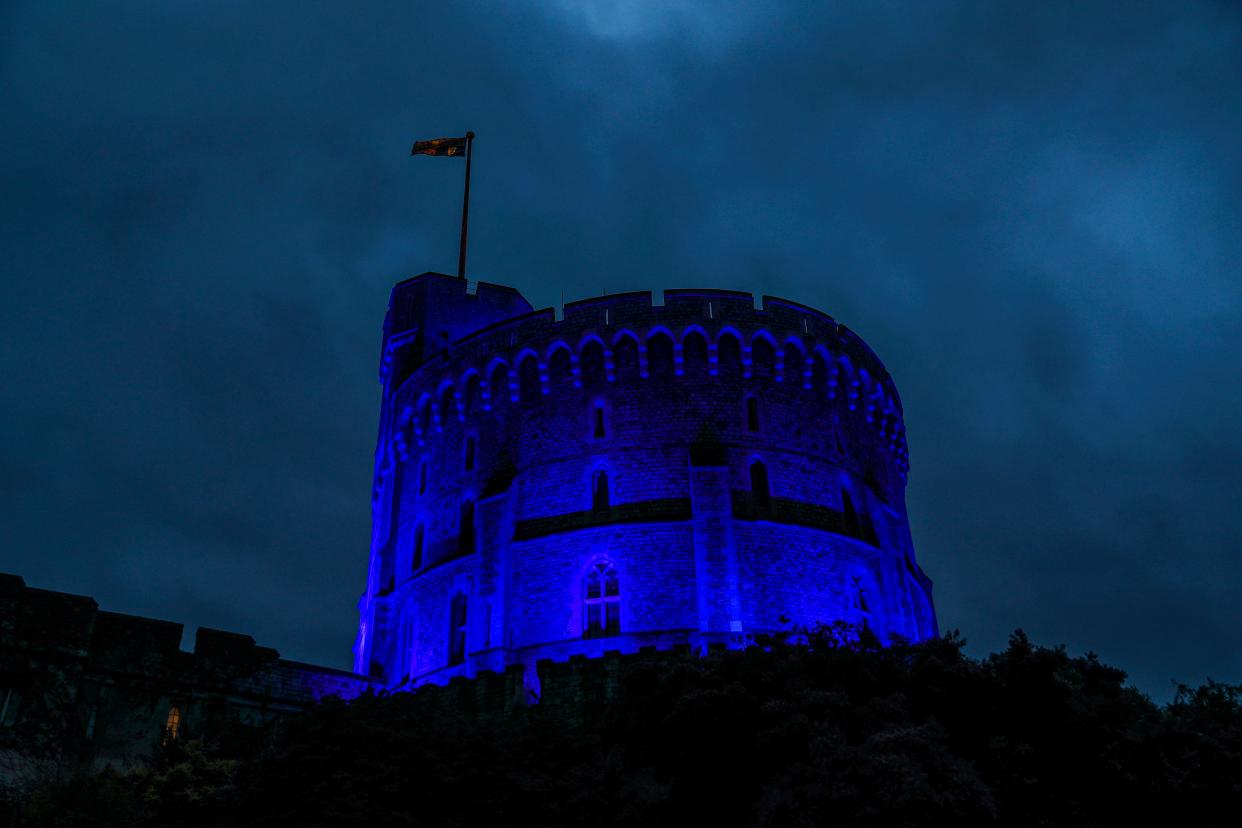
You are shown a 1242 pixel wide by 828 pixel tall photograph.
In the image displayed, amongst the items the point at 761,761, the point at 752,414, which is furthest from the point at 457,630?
the point at 761,761

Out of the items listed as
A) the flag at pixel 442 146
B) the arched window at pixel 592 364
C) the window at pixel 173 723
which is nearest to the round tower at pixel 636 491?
the arched window at pixel 592 364

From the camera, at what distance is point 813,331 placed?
107 ft

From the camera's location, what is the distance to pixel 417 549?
33.2 meters

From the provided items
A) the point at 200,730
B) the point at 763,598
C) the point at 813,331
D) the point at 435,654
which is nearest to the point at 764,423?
the point at 813,331

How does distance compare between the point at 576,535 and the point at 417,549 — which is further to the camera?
the point at 417,549

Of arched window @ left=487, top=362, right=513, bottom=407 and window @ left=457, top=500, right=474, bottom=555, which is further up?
arched window @ left=487, top=362, right=513, bottom=407

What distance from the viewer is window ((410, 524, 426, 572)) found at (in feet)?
108

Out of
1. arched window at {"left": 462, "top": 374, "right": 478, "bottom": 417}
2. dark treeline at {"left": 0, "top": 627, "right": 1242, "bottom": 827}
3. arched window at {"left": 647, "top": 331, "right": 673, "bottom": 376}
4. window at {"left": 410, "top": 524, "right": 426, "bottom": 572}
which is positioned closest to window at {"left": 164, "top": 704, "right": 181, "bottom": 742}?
dark treeline at {"left": 0, "top": 627, "right": 1242, "bottom": 827}

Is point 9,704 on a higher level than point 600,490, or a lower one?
lower

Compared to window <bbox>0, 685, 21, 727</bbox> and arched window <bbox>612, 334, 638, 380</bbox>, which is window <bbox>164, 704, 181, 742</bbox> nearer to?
window <bbox>0, 685, 21, 727</bbox>

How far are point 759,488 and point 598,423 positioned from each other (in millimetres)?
5305

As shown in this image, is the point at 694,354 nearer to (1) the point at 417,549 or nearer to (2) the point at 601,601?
(2) the point at 601,601

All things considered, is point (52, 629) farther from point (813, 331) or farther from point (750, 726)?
point (813, 331)

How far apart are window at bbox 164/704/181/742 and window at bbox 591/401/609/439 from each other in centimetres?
1354
